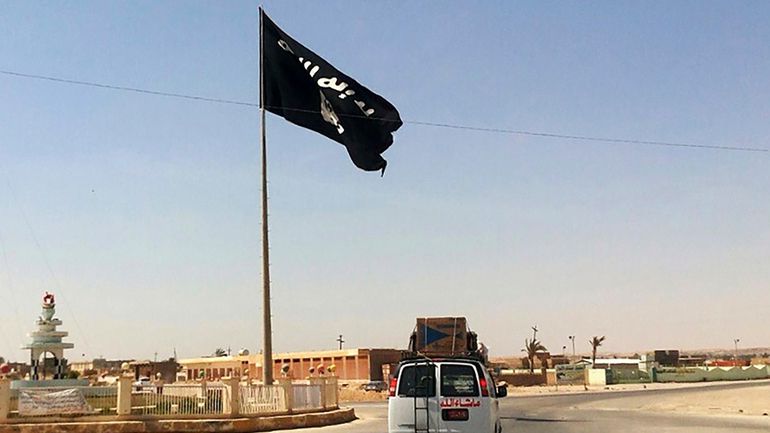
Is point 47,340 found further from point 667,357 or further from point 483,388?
point 667,357

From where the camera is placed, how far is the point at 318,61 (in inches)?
1068

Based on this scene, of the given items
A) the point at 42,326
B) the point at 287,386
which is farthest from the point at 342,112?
the point at 42,326

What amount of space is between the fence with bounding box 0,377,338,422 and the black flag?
786 centimetres

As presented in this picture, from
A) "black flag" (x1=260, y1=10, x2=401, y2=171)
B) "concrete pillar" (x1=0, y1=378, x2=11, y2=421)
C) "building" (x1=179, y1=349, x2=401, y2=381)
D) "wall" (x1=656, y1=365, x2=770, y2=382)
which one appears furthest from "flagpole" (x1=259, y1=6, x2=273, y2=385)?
"wall" (x1=656, y1=365, x2=770, y2=382)

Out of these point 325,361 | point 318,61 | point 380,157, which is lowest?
point 325,361

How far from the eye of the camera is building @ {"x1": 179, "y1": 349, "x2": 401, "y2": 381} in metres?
76.6

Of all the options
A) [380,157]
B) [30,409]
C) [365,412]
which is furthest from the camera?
[365,412]

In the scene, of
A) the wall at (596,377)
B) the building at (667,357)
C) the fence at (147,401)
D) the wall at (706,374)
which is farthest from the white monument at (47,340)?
the building at (667,357)

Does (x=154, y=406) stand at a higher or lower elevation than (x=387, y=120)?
lower

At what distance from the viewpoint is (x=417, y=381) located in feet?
50.9

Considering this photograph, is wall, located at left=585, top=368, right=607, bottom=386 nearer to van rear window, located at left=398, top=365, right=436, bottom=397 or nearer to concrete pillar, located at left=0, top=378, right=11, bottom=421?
concrete pillar, located at left=0, top=378, right=11, bottom=421

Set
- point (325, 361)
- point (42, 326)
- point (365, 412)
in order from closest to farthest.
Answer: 1. point (365, 412)
2. point (42, 326)
3. point (325, 361)

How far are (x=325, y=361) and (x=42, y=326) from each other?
43324 mm

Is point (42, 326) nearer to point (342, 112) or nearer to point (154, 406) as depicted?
point (154, 406)
